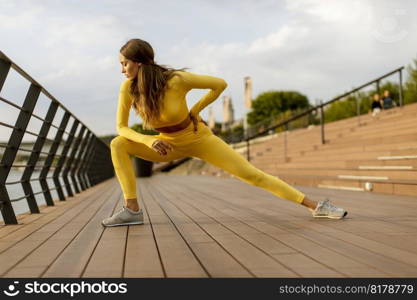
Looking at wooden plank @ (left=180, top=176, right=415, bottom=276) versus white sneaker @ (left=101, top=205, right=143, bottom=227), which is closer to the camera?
wooden plank @ (left=180, top=176, right=415, bottom=276)

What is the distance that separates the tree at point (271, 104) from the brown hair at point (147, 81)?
198 feet

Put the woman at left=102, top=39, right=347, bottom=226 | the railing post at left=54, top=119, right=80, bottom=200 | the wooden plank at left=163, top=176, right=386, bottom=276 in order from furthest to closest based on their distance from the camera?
the railing post at left=54, top=119, right=80, bottom=200, the woman at left=102, top=39, right=347, bottom=226, the wooden plank at left=163, top=176, right=386, bottom=276

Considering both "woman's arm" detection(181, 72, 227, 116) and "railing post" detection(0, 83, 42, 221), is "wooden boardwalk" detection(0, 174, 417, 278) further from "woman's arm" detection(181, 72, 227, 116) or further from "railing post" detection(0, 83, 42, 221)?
"woman's arm" detection(181, 72, 227, 116)

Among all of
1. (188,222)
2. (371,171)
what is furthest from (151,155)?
(371,171)

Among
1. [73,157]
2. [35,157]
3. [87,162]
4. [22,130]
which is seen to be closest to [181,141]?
[22,130]

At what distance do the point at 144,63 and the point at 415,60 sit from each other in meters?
32.0

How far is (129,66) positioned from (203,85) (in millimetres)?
530

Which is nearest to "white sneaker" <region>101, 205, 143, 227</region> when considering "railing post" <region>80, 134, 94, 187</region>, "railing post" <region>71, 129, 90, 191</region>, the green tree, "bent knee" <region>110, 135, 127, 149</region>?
"bent knee" <region>110, 135, 127, 149</region>

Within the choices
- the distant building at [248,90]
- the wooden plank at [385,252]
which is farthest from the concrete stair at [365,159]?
the distant building at [248,90]

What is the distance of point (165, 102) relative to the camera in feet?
11.4

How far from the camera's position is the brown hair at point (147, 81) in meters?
3.45

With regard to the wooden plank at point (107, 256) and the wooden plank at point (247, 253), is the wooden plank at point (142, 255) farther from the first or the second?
the wooden plank at point (247, 253)

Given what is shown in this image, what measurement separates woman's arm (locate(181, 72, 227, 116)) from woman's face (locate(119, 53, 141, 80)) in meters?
0.32

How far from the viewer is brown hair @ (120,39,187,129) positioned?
345cm
